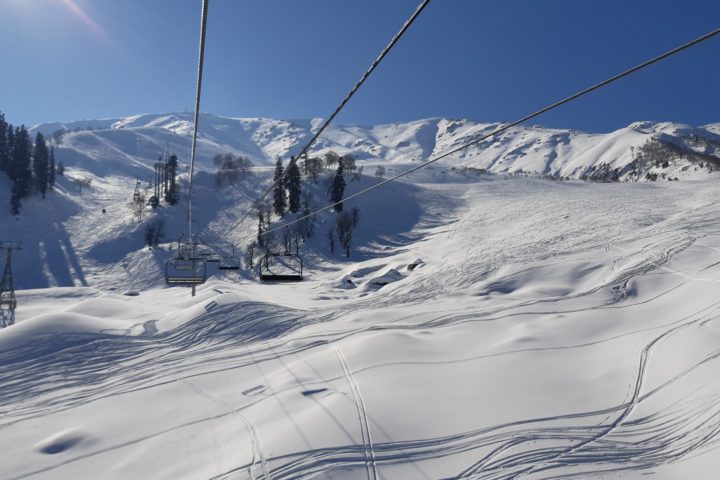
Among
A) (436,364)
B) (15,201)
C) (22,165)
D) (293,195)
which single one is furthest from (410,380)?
(22,165)

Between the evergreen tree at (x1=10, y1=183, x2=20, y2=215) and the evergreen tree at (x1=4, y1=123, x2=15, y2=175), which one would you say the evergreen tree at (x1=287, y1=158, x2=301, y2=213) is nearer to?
the evergreen tree at (x1=10, y1=183, x2=20, y2=215)

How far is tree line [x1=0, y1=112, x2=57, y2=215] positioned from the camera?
6783cm

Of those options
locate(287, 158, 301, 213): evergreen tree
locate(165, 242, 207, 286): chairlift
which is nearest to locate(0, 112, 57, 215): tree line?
locate(287, 158, 301, 213): evergreen tree

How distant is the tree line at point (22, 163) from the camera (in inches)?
2671

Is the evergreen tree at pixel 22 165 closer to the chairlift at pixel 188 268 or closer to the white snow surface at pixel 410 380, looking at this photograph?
the chairlift at pixel 188 268

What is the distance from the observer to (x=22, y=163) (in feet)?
226

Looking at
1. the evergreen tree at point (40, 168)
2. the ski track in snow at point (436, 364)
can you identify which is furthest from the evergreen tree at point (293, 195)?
the evergreen tree at point (40, 168)

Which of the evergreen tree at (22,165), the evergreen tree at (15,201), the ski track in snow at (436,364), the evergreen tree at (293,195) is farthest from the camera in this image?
the evergreen tree at (22,165)

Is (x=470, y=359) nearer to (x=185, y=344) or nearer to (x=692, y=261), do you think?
(x=185, y=344)

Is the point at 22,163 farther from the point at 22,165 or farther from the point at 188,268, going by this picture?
the point at 188,268

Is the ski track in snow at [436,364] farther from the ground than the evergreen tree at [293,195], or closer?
closer

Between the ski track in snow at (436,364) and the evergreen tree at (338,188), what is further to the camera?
the evergreen tree at (338,188)

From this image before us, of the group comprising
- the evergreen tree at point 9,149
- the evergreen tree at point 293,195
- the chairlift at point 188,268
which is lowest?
the chairlift at point 188,268

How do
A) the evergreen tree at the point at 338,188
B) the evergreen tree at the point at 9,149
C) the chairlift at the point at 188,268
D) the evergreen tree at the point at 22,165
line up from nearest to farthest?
the chairlift at the point at 188,268
the evergreen tree at the point at 338,188
the evergreen tree at the point at 22,165
the evergreen tree at the point at 9,149
